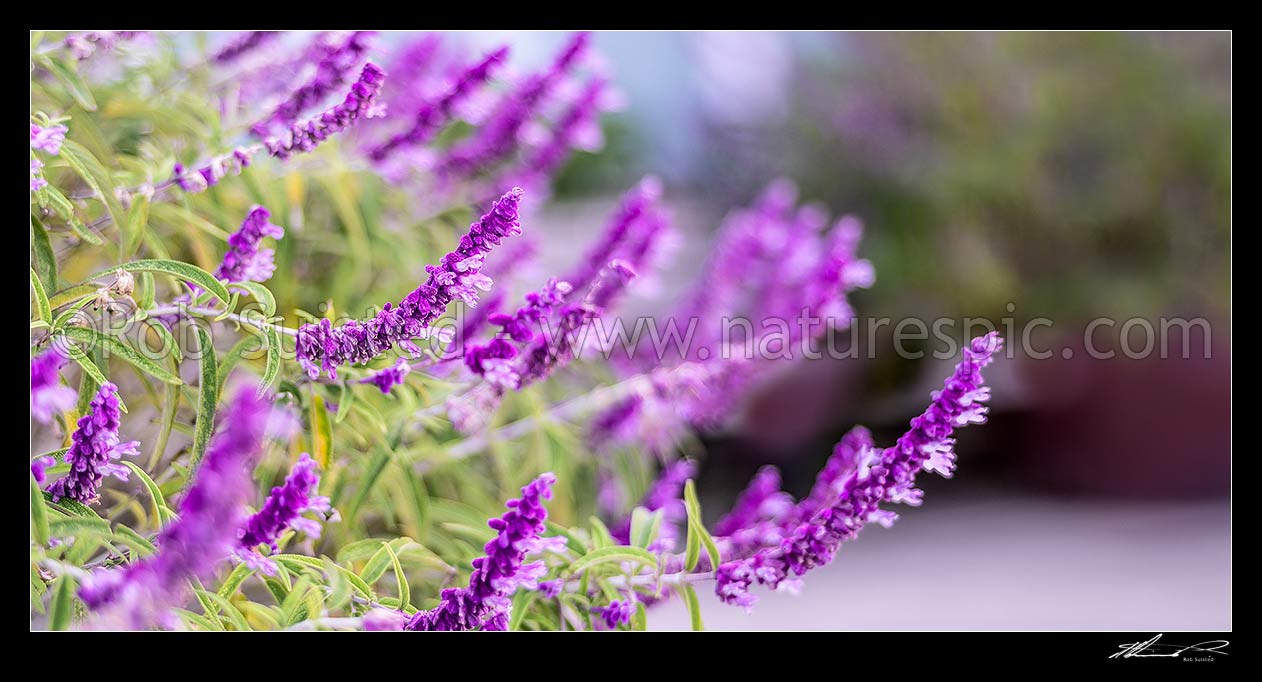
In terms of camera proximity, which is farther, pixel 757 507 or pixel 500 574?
pixel 757 507

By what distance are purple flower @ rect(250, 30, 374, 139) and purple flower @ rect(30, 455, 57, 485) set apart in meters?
0.31

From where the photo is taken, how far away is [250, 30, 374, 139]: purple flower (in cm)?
77

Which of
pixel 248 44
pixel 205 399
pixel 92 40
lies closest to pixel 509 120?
pixel 248 44

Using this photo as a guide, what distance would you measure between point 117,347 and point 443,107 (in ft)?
1.26

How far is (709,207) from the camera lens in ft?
11.3

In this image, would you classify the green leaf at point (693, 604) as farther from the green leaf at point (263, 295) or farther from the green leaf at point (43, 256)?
the green leaf at point (43, 256)

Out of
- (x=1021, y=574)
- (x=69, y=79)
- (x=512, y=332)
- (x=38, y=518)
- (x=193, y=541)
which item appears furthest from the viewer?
(x=1021, y=574)

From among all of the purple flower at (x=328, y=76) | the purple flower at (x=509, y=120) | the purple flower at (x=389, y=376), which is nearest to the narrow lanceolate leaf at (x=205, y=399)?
the purple flower at (x=389, y=376)

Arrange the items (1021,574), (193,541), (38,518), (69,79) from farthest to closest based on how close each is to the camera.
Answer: (1021,574) → (69,79) → (38,518) → (193,541)

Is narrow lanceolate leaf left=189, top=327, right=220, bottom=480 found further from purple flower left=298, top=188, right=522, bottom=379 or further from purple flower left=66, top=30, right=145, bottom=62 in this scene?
purple flower left=66, top=30, right=145, bottom=62

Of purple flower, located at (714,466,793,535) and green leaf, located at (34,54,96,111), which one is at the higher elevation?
green leaf, located at (34,54,96,111)

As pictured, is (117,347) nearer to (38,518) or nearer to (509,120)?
(38,518)

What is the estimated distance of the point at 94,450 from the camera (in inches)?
22.2
